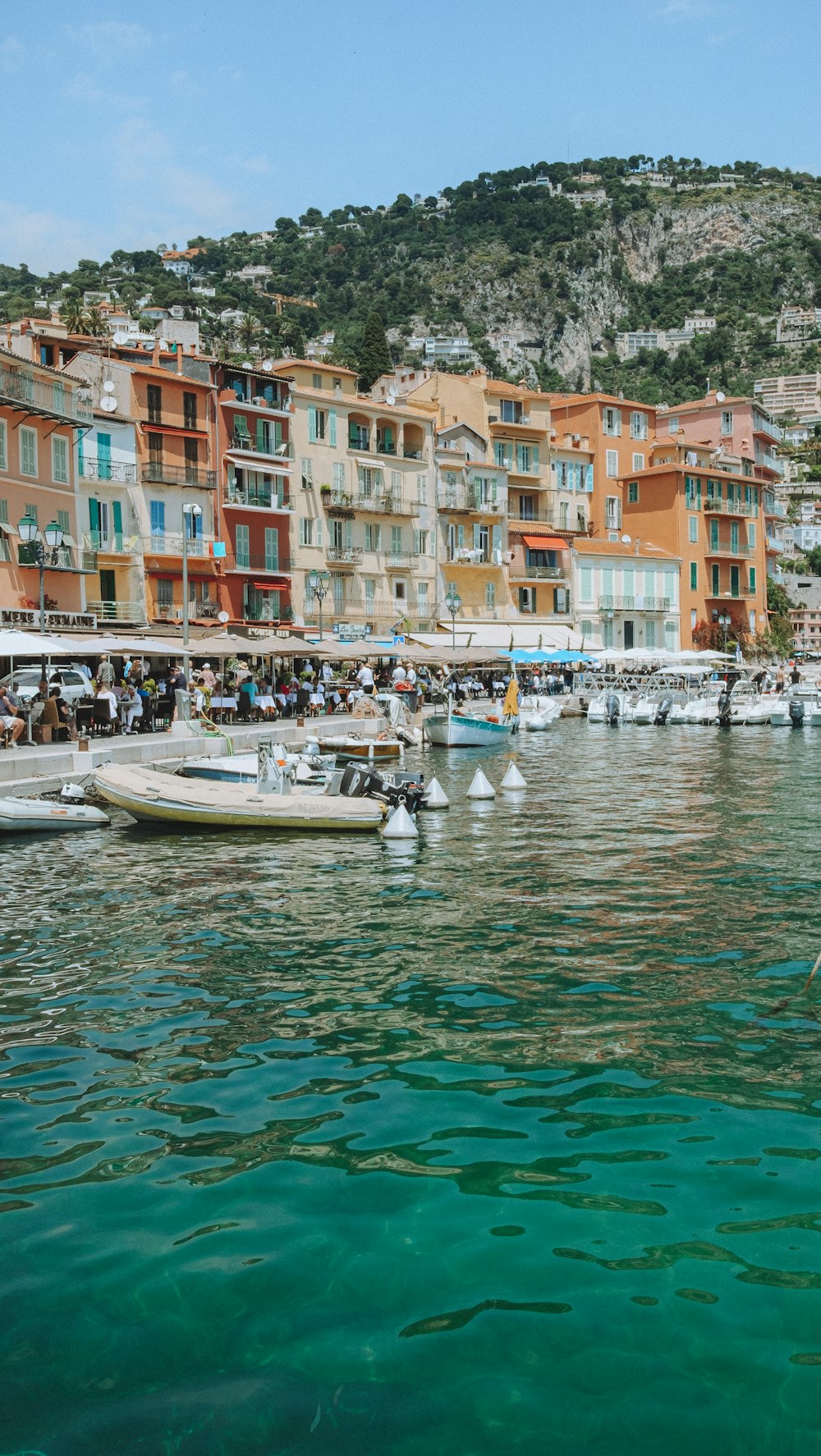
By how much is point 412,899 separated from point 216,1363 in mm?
8611

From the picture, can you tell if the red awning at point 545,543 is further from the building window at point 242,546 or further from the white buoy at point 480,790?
the white buoy at point 480,790

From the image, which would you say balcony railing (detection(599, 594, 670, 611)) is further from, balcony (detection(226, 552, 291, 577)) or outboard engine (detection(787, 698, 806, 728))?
outboard engine (detection(787, 698, 806, 728))

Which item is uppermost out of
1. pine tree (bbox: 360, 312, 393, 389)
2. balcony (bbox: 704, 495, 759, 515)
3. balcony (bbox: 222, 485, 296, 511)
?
pine tree (bbox: 360, 312, 393, 389)

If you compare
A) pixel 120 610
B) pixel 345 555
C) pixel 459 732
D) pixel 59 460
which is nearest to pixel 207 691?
pixel 459 732

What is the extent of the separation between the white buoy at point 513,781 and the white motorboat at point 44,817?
8.28 meters

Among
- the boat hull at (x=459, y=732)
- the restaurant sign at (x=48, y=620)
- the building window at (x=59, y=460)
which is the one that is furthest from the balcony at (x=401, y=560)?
the boat hull at (x=459, y=732)

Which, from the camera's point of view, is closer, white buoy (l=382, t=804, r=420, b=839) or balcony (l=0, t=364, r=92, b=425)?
white buoy (l=382, t=804, r=420, b=839)

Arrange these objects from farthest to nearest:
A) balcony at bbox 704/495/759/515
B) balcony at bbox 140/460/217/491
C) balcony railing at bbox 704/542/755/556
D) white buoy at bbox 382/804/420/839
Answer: balcony railing at bbox 704/542/755/556 < balcony at bbox 704/495/759/515 < balcony at bbox 140/460/217/491 < white buoy at bbox 382/804/420/839

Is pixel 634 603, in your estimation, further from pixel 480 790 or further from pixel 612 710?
pixel 480 790

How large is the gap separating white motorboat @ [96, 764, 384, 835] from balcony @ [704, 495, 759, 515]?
61.8m

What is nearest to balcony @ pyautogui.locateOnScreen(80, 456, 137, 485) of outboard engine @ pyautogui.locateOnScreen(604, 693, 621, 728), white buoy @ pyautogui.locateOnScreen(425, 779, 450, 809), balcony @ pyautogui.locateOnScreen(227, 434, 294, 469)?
balcony @ pyautogui.locateOnScreen(227, 434, 294, 469)

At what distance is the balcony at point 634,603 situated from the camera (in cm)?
6981

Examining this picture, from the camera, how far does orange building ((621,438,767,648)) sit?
73938 millimetres

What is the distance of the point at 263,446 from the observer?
175 feet
